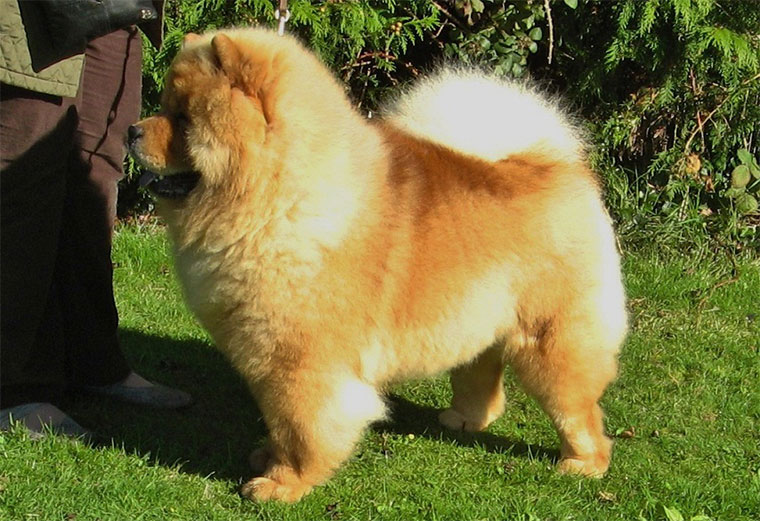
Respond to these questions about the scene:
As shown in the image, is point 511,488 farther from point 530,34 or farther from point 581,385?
point 530,34

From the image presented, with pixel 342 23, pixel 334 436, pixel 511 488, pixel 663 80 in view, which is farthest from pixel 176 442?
pixel 663 80

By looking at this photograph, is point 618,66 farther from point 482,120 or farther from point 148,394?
point 148,394

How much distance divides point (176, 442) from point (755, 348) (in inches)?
110

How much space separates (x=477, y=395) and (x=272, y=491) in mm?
1006

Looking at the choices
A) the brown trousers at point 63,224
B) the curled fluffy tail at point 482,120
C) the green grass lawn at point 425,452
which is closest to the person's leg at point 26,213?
the brown trousers at point 63,224

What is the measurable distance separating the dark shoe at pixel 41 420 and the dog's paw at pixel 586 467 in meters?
1.68

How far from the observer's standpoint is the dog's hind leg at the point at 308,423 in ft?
9.30

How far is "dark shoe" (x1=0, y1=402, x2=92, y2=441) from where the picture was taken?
10.9 ft

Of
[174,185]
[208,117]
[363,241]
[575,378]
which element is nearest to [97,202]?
[174,185]

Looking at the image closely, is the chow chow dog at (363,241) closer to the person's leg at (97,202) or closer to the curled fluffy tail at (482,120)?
the curled fluffy tail at (482,120)

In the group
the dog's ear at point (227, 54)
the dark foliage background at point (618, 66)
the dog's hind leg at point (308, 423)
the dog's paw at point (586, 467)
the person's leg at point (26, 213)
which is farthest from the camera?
the dark foliage background at point (618, 66)

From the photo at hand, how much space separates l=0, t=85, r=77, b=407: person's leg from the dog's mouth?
585 mm

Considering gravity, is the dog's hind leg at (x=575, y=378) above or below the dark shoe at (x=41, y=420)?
above

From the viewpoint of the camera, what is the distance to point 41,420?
11.0 ft
